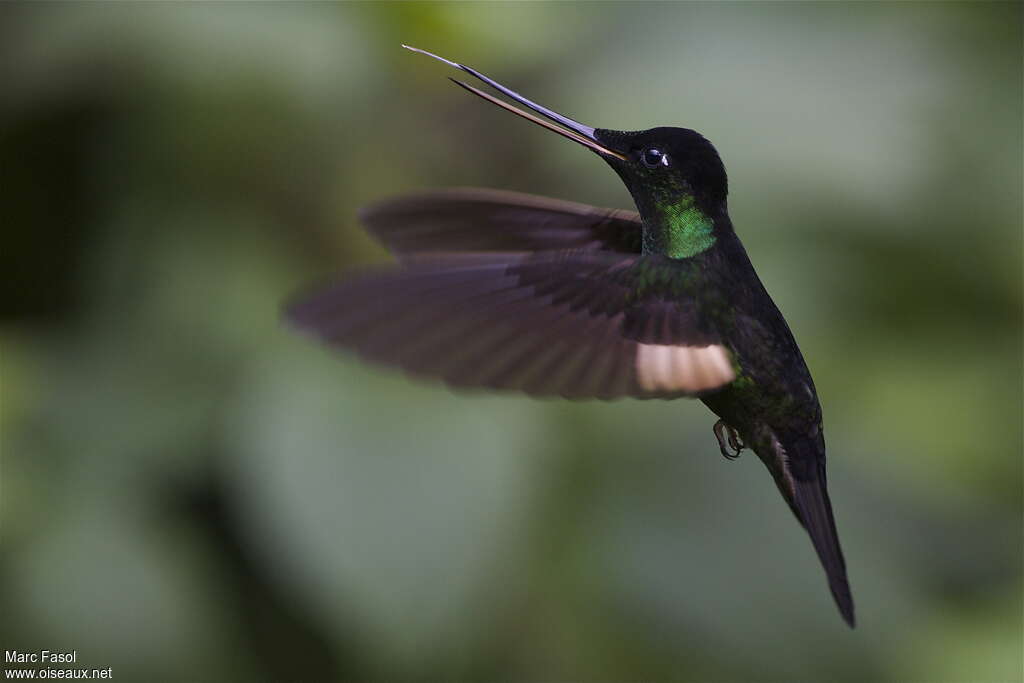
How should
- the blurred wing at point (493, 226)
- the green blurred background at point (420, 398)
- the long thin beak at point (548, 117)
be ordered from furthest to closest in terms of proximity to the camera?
the green blurred background at point (420, 398)
the blurred wing at point (493, 226)
the long thin beak at point (548, 117)

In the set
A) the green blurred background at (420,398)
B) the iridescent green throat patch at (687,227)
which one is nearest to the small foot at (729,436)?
the iridescent green throat patch at (687,227)

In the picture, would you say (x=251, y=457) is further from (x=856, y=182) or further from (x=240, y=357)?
(x=856, y=182)

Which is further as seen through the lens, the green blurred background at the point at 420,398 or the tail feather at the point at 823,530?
the green blurred background at the point at 420,398

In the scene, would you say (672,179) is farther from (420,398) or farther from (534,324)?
(420,398)

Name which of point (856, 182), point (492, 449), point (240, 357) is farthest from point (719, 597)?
point (240, 357)

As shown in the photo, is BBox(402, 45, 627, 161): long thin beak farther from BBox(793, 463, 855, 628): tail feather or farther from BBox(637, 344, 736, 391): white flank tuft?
BBox(793, 463, 855, 628): tail feather

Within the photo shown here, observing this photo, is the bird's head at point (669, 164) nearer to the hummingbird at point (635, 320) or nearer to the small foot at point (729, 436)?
the hummingbird at point (635, 320)

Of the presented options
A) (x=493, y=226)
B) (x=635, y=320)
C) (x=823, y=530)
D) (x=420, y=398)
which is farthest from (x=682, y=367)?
(x=420, y=398)
